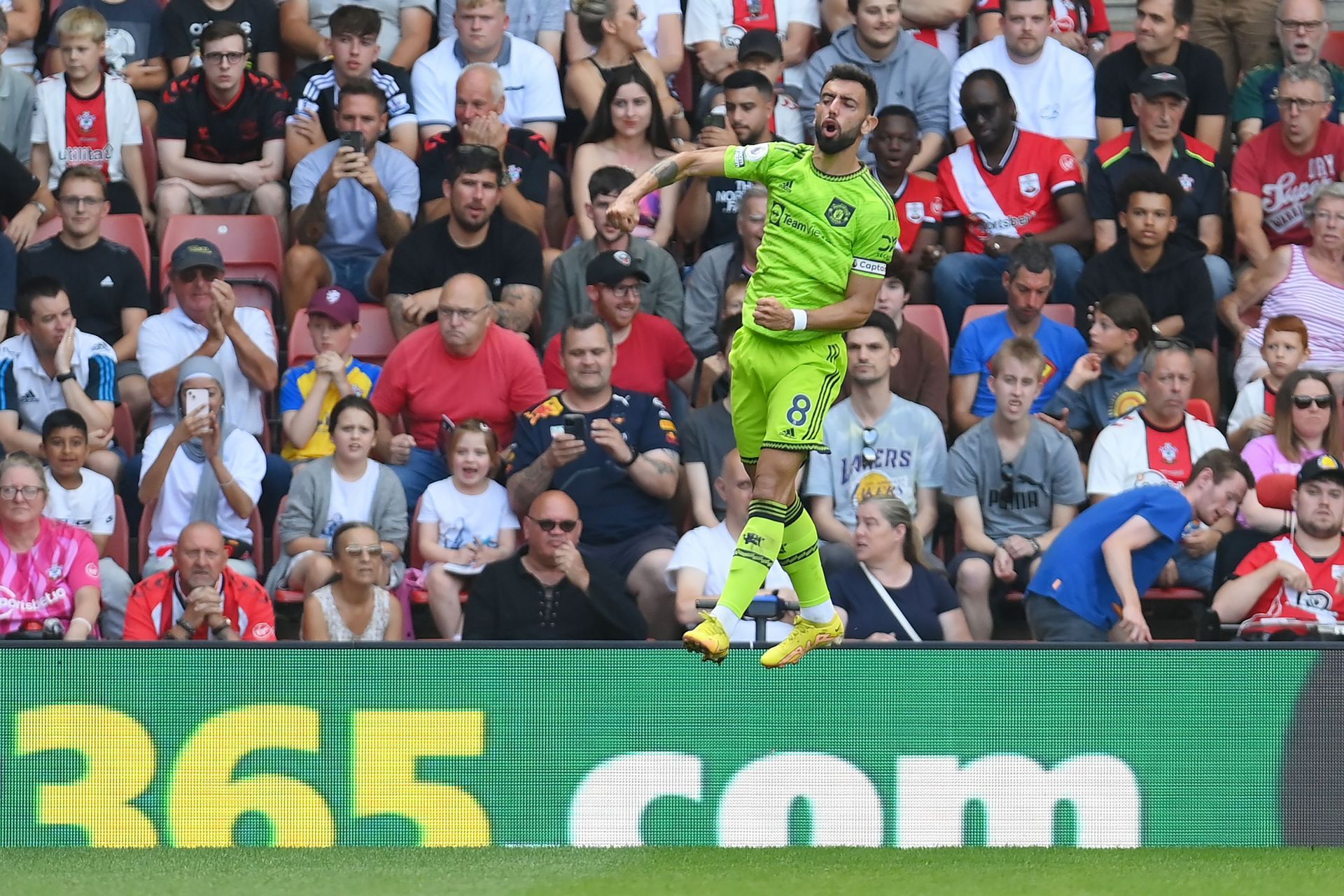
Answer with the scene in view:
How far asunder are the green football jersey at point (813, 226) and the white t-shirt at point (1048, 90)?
4.90 metres

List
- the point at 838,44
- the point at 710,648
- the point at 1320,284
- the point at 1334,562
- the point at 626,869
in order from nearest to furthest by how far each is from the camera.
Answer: the point at 710,648, the point at 626,869, the point at 1334,562, the point at 1320,284, the point at 838,44

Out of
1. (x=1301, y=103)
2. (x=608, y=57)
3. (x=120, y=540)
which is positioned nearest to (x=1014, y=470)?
(x=1301, y=103)

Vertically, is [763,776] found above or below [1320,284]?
below

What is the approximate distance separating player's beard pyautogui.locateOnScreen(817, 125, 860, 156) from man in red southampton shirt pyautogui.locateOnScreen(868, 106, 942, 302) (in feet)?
13.3

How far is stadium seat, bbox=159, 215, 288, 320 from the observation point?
11.3 metres

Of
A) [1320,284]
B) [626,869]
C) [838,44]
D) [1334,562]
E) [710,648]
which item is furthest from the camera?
[838,44]

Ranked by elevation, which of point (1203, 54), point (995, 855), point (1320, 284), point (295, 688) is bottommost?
point (995, 855)

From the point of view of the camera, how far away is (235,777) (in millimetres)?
8148

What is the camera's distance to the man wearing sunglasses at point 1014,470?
32.7ft

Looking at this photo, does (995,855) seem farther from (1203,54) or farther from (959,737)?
(1203,54)

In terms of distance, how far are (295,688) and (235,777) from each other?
0.44 metres

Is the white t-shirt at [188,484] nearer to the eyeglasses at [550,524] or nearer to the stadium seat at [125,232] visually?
the stadium seat at [125,232]

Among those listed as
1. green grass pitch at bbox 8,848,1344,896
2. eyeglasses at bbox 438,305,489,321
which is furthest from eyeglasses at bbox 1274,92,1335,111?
green grass pitch at bbox 8,848,1344,896

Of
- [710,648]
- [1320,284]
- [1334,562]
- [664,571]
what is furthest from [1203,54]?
[710,648]
